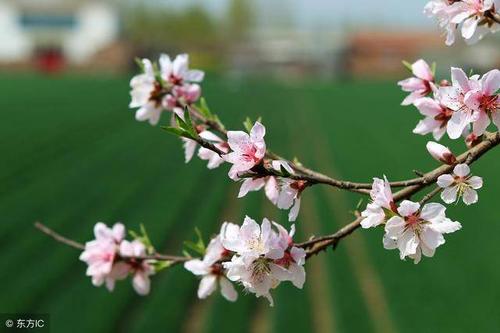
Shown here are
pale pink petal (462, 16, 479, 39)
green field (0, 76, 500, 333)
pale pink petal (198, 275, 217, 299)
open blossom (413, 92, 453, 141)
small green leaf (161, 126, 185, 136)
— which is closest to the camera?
small green leaf (161, 126, 185, 136)

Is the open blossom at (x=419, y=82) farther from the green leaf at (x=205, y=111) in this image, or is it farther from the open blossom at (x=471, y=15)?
the green leaf at (x=205, y=111)

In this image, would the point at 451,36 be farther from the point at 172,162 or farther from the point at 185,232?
the point at 172,162

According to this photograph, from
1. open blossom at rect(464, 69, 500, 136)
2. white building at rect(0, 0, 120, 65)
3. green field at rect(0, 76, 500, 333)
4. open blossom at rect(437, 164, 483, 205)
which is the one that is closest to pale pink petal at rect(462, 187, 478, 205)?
open blossom at rect(437, 164, 483, 205)

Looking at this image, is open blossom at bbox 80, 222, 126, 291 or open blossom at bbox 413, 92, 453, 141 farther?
open blossom at bbox 80, 222, 126, 291

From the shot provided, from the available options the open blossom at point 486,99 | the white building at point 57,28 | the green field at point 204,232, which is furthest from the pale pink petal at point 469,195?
the white building at point 57,28

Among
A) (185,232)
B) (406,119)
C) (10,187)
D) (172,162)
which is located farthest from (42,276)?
(406,119)

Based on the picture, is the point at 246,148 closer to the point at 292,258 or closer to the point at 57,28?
the point at 292,258

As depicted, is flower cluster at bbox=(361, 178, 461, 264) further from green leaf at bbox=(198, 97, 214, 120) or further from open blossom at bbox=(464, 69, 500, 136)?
green leaf at bbox=(198, 97, 214, 120)
